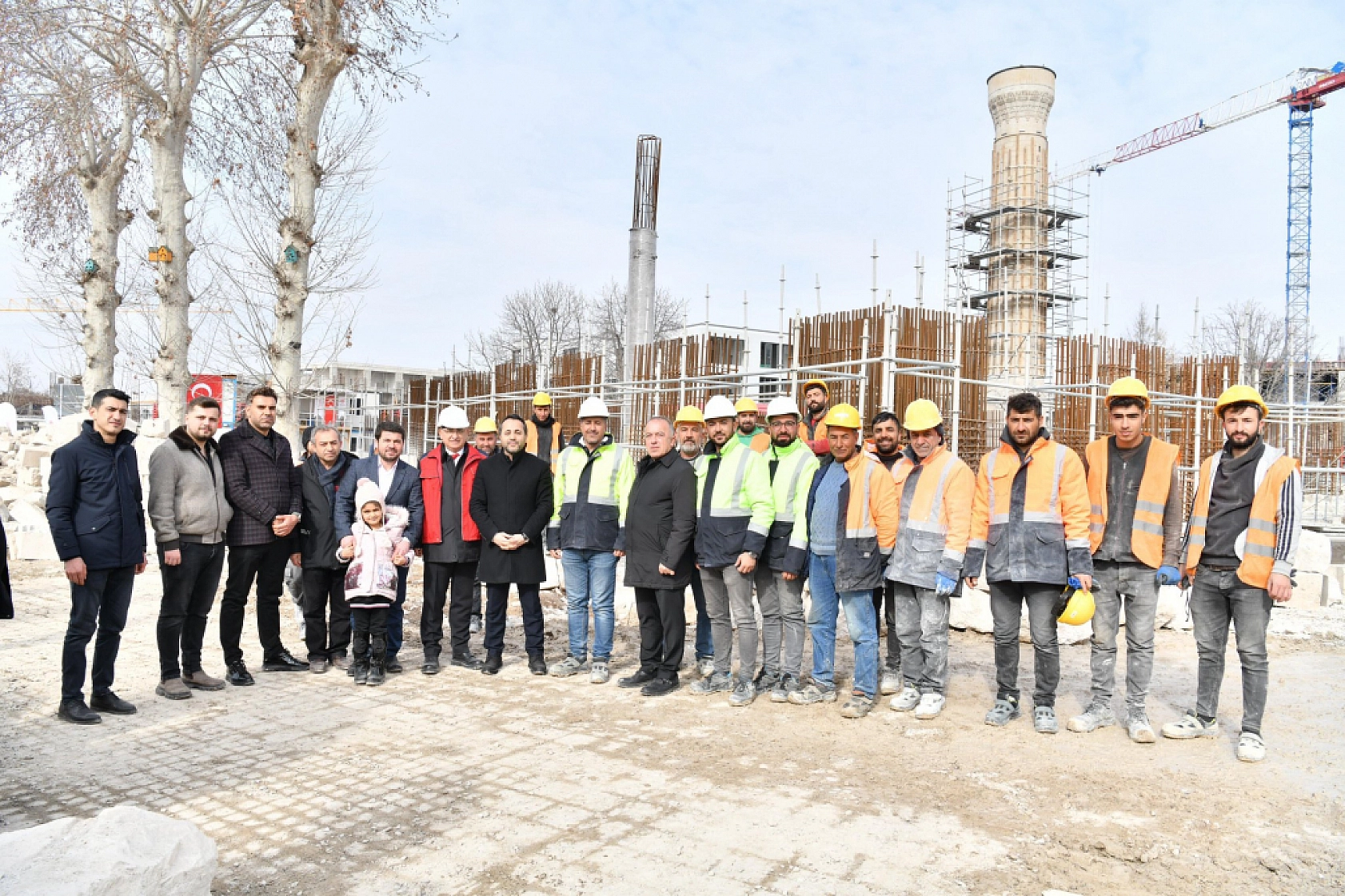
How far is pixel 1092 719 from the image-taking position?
5.50 m

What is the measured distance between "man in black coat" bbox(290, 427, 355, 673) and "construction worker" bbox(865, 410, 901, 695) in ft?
12.5

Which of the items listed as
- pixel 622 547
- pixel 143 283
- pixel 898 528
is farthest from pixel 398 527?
pixel 143 283

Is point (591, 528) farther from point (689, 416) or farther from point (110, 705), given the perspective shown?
point (110, 705)

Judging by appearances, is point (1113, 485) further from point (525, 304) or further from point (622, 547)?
point (525, 304)

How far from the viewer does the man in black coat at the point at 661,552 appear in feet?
20.6

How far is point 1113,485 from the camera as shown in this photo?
5.51 m

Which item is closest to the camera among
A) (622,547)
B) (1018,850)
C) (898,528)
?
(1018,850)

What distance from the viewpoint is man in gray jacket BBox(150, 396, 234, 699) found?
5.95 m

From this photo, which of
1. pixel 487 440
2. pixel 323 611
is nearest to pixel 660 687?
pixel 487 440

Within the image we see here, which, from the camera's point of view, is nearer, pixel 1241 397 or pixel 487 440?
pixel 1241 397

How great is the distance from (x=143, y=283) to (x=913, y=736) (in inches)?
696

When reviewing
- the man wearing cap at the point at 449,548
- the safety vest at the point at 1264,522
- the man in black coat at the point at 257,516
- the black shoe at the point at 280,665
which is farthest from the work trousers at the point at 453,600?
the safety vest at the point at 1264,522

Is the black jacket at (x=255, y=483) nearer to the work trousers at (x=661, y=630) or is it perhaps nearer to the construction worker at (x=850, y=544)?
the work trousers at (x=661, y=630)

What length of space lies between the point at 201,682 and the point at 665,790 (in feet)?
11.8
